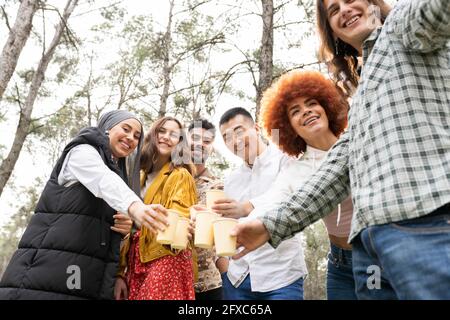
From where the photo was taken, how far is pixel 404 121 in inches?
41.8

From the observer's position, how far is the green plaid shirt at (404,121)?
1.00 metres

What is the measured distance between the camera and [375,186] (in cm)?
106

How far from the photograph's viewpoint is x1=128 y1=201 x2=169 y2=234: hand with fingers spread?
74.2 inches

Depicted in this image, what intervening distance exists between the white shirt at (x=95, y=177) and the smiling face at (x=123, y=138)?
0.34m

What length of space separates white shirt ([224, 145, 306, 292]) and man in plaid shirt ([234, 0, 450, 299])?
977mm

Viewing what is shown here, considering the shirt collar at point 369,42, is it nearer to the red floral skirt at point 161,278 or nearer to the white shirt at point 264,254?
the white shirt at point 264,254

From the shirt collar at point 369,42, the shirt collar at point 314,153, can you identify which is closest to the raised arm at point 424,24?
the shirt collar at point 369,42

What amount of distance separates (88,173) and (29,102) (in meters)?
7.37

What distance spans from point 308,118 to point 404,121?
110 centimetres

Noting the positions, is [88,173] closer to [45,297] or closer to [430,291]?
[45,297]

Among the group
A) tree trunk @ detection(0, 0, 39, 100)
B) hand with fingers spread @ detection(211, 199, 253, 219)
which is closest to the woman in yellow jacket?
hand with fingers spread @ detection(211, 199, 253, 219)

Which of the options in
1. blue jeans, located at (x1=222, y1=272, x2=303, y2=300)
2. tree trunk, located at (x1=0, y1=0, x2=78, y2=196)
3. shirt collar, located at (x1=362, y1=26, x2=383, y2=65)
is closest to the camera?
shirt collar, located at (x1=362, y1=26, x2=383, y2=65)

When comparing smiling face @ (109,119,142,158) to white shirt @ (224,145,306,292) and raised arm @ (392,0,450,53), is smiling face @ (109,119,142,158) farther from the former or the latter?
raised arm @ (392,0,450,53)

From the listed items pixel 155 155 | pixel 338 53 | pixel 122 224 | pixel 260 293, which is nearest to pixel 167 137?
pixel 155 155
